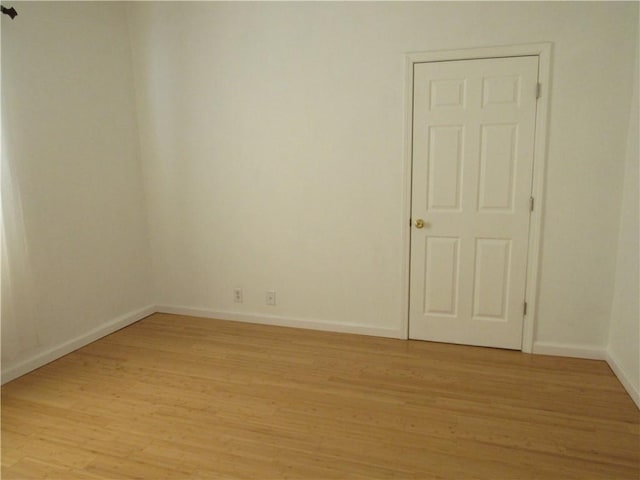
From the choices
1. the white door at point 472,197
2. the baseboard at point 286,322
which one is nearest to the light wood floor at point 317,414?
the baseboard at point 286,322

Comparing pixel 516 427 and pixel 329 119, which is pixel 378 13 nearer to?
pixel 329 119

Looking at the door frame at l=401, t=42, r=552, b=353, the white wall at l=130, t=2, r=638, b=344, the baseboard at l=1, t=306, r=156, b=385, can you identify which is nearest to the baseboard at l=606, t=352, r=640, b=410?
the white wall at l=130, t=2, r=638, b=344

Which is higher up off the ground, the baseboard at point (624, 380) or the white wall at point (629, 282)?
the white wall at point (629, 282)

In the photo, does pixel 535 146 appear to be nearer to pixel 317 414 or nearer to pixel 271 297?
pixel 317 414

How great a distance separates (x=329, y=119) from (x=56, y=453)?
2.76 metres

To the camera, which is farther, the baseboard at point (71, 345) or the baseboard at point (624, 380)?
the baseboard at point (71, 345)

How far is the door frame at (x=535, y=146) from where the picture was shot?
8.96ft

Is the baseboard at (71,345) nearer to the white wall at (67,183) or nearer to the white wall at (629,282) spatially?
the white wall at (67,183)

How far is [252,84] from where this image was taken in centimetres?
339

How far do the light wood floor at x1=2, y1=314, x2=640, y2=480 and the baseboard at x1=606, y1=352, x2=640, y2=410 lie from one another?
2.2 inches

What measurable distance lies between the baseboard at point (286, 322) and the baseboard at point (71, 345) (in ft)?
1.00

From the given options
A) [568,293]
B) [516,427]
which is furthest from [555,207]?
[516,427]

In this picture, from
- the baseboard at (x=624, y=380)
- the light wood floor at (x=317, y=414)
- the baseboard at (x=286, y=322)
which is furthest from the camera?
the baseboard at (x=286, y=322)

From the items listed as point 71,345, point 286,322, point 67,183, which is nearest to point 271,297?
point 286,322
